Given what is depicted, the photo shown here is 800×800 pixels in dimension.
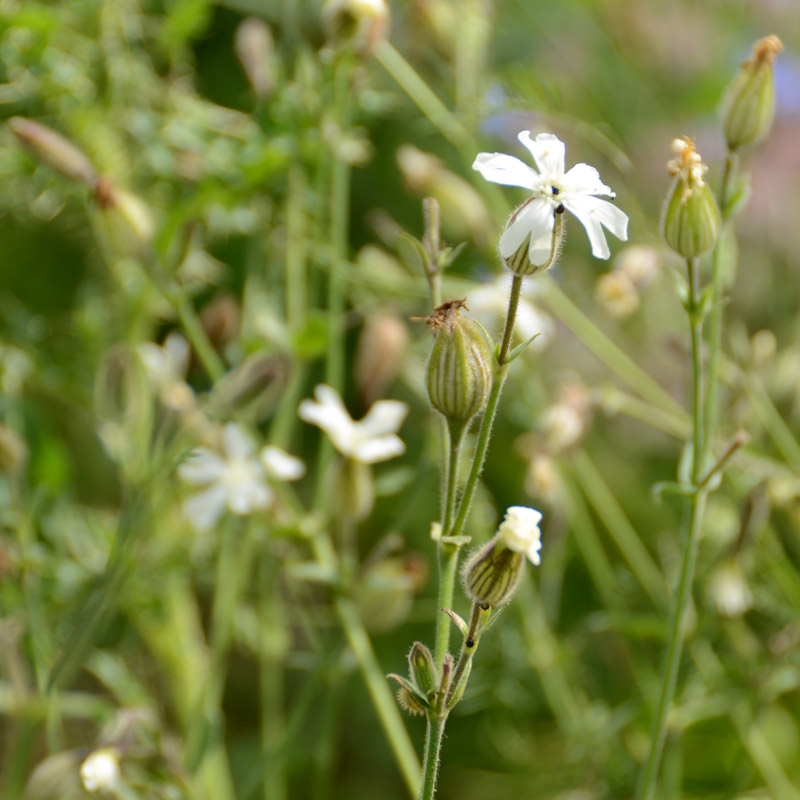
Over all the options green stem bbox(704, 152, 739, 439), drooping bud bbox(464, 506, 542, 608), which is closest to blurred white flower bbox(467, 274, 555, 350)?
green stem bbox(704, 152, 739, 439)

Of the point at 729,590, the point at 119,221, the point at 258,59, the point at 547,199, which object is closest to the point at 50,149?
the point at 119,221

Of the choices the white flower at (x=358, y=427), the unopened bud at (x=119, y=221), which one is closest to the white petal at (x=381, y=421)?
the white flower at (x=358, y=427)

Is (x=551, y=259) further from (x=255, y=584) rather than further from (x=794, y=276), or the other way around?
(x=794, y=276)

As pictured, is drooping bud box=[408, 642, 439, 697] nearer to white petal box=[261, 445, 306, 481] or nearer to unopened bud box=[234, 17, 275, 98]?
white petal box=[261, 445, 306, 481]

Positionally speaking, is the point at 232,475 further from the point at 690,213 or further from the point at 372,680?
the point at 690,213

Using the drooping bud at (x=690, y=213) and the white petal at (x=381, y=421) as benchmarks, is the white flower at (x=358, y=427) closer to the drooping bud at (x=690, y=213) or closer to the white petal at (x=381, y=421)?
the white petal at (x=381, y=421)

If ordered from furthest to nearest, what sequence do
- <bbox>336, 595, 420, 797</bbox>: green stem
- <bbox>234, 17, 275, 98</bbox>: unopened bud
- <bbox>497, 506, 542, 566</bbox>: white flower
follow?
<bbox>234, 17, 275, 98</bbox>: unopened bud
<bbox>336, 595, 420, 797</bbox>: green stem
<bbox>497, 506, 542, 566</bbox>: white flower
